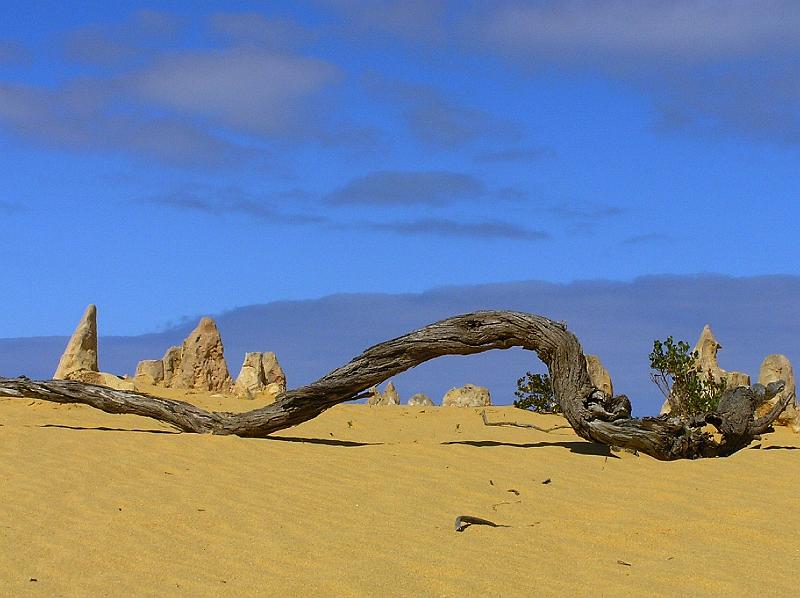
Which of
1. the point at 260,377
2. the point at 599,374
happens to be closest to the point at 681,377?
the point at 599,374

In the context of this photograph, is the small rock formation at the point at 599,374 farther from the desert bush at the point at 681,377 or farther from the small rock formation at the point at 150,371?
the small rock formation at the point at 150,371

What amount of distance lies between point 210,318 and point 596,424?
1503 cm

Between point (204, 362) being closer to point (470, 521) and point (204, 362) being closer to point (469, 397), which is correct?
point (469, 397)

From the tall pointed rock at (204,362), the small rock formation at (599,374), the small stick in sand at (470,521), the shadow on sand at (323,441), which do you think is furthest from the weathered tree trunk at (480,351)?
the tall pointed rock at (204,362)

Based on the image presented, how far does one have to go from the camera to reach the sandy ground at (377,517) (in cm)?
647

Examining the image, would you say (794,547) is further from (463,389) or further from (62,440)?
(463,389)

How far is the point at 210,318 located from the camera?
25422 millimetres

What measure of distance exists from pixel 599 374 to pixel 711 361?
8.33 ft

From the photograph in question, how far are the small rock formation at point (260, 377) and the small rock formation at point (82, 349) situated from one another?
3525 mm

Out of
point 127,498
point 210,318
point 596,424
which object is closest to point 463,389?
point 210,318

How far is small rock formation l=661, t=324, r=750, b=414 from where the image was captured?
21.8 meters

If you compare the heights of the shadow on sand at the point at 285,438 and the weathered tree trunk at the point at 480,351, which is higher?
the weathered tree trunk at the point at 480,351

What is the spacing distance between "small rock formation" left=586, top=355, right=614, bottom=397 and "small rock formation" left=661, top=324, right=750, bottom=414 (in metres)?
1.95

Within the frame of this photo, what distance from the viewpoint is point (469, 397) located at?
76.0 ft
